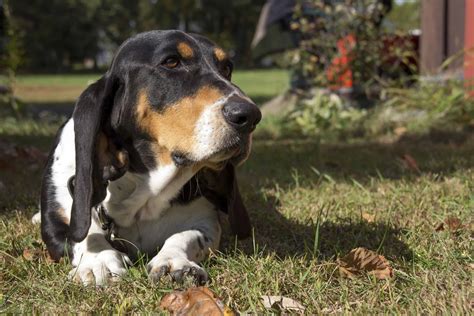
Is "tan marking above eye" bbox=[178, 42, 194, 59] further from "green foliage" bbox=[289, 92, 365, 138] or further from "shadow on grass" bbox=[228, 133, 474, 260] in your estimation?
"green foliage" bbox=[289, 92, 365, 138]

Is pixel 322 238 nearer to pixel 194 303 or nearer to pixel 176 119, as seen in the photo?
pixel 176 119

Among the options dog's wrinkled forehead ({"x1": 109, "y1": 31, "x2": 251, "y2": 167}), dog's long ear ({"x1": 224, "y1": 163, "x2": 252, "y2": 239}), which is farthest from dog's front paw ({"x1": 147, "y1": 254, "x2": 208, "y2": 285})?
dog's long ear ({"x1": 224, "y1": 163, "x2": 252, "y2": 239})

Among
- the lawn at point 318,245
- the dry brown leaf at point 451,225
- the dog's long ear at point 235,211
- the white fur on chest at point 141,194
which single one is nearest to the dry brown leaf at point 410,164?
the lawn at point 318,245

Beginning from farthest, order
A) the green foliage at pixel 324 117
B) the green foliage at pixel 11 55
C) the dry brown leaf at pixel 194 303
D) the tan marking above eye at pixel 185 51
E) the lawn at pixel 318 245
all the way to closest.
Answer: the green foliage at pixel 11 55 → the green foliage at pixel 324 117 → the tan marking above eye at pixel 185 51 → the lawn at pixel 318 245 → the dry brown leaf at pixel 194 303

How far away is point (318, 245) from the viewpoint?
2867 millimetres

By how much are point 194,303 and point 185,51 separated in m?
1.12

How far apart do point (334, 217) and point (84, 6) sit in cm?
4110

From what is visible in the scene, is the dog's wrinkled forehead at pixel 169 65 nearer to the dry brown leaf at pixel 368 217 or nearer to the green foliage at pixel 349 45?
the dry brown leaf at pixel 368 217

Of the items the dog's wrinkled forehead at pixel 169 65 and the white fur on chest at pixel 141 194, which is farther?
the white fur on chest at pixel 141 194

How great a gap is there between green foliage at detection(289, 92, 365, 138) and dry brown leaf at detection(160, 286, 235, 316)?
5.35m

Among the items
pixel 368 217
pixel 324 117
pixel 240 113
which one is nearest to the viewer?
pixel 240 113

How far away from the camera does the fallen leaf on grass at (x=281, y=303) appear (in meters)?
2.09

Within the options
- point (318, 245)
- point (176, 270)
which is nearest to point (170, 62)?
point (176, 270)

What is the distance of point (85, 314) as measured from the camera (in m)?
2.06
